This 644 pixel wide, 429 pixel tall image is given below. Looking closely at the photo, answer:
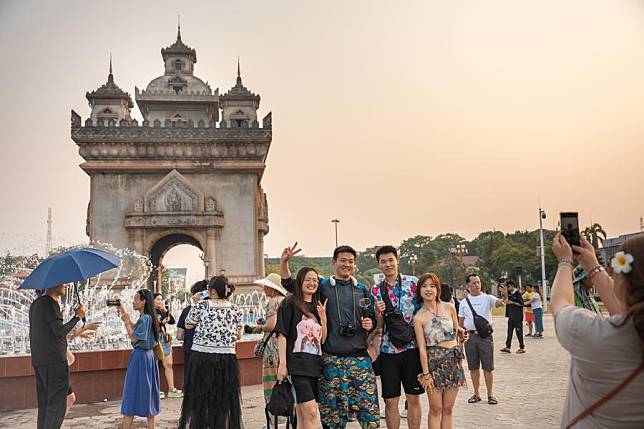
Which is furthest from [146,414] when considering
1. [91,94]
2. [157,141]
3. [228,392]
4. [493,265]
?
[493,265]

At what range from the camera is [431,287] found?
19.7ft

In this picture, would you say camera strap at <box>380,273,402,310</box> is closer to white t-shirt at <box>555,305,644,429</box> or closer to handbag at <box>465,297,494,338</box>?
handbag at <box>465,297,494,338</box>

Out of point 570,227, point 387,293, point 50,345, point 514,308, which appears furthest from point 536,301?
point 570,227

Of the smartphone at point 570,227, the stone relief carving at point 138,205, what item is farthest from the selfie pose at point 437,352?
the stone relief carving at point 138,205

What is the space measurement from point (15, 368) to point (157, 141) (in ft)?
72.6

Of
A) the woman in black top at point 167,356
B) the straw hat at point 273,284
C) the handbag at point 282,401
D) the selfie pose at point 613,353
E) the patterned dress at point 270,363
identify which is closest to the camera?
the selfie pose at point 613,353

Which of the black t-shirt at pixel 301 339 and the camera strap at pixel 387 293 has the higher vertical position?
the camera strap at pixel 387 293

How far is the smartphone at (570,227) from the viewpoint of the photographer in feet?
10.4

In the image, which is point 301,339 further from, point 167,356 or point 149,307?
point 167,356

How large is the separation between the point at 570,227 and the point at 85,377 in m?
8.60

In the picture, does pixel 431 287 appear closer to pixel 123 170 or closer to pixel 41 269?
pixel 41 269

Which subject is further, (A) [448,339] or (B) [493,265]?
(B) [493,265]

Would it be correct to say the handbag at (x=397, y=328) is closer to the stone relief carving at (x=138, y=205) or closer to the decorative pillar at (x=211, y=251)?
the decorative pillar at (x=211, y=251)

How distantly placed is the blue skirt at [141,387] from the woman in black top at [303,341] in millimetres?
2145
